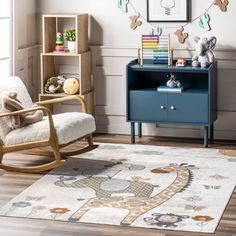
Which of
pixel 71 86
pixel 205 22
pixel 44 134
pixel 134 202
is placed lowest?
pixel 134 202

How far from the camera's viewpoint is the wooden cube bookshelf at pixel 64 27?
711cm

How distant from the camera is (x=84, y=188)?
17.7 feet

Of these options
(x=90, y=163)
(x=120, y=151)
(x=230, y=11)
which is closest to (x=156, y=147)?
(x=120, y=151)

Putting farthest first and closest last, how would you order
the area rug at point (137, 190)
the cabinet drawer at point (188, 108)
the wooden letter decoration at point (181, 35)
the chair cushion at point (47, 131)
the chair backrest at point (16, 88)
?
1. the wooden letter decoration at point (181, 35)
2. the cabinet drawer at point (188, 108)
3. the chair backrest at point (16, 88)
4. the chair cushion at point (47, 131)
5. the area rug at point (137, 190)

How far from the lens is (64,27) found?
24.5 ft

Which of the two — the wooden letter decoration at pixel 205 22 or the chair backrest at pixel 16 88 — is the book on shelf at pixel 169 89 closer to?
the wooden letter decoration at pixel 205 22

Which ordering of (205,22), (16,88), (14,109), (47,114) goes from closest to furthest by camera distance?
(47,114)
(14,109)
(16,88)
(205,22)

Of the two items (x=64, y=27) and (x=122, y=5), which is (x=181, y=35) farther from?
(x=64, y=27)

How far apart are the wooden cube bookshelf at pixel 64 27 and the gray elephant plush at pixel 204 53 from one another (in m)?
1.14

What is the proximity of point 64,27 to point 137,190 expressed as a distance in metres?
2.67

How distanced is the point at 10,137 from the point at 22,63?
1.59 metres

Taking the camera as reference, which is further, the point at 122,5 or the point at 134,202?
the point at 122,5

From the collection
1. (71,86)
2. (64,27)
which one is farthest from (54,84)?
(64,27)

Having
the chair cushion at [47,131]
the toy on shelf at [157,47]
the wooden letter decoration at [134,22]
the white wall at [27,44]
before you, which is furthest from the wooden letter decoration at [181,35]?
the chair cushion at [47,131]
